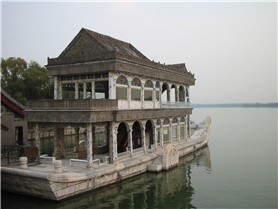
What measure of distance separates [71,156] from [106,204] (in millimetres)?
5876

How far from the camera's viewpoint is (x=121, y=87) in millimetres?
18281

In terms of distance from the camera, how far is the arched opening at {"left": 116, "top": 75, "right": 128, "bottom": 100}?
17967 millimetres

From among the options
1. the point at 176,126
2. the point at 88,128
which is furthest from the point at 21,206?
the point at 176,126

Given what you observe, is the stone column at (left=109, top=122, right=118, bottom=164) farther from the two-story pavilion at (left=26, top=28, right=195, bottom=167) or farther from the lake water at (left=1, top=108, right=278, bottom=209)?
the lake water at (left=1, top=108, right=278, bottom=209)

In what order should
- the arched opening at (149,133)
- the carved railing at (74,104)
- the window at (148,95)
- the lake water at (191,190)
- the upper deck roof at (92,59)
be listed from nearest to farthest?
1. the lake water at (191,190)
2. the carved railing at (74,104)
3. the upper deck roof at (92,59)
4. the window at (148,95)
5. the arched opening at (149,133)

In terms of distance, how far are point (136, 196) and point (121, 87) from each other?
6494mm

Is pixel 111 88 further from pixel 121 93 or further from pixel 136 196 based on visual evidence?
pixel 136 196

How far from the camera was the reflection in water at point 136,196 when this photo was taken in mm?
13484

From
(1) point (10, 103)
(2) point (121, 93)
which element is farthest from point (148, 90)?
(1) point (10, 103)

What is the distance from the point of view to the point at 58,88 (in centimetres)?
1897

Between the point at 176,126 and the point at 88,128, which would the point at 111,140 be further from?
the point at 176,126

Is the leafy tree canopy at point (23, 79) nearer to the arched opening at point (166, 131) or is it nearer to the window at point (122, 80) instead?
the arched opening at point (166, 131)

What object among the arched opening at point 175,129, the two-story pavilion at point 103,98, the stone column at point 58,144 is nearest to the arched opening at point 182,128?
the arched opening at point 175,129

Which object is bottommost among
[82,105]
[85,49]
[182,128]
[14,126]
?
[182,128]
